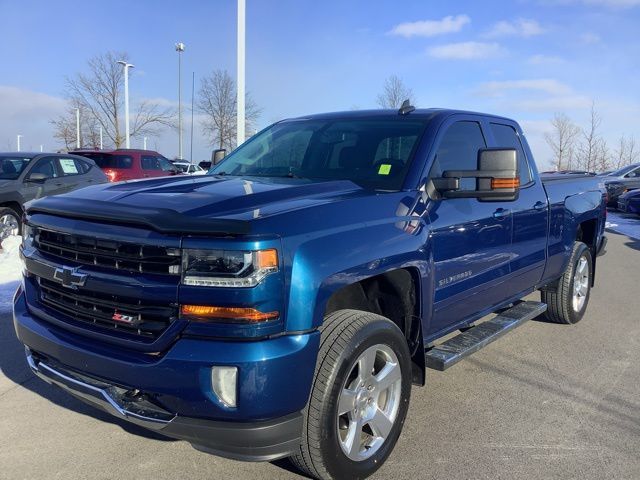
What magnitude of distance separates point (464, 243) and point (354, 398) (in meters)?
1.37

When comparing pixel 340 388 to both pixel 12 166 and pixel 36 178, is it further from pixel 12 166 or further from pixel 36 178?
pixel 12 166

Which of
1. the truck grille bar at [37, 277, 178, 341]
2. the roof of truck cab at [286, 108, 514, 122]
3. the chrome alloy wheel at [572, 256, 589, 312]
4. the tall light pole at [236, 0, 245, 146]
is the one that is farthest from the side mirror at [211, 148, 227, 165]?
the tall light pole at [236, 0, 245, 146]

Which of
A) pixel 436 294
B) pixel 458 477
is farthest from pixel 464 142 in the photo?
pixel 458 477

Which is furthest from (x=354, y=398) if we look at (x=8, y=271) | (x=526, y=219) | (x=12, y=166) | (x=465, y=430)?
(x=12, y=166)

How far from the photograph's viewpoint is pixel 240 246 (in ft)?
7.77

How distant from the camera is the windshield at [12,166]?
10.1 m

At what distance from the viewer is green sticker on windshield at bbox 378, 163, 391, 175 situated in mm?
3641

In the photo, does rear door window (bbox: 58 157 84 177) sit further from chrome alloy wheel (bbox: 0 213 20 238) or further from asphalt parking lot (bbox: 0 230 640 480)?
asphalt parking lot (bbox: 0 230 640 480)

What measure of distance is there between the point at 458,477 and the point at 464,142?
2319 mm

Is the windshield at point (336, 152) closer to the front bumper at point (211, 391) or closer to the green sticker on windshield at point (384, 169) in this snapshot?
the green sticker on windshield at point (384, 169)

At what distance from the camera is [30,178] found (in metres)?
10.1

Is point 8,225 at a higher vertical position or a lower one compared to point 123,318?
lower

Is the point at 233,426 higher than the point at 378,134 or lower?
lower

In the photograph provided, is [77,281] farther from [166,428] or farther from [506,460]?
[506,460]
